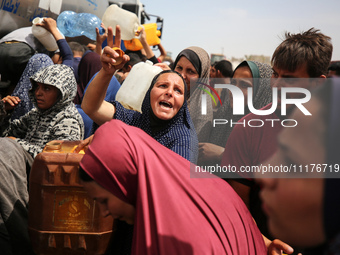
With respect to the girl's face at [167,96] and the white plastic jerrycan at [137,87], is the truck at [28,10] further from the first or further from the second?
the girl's face at [167,96]

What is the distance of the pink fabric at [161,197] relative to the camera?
1.27 m

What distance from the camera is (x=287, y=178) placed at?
765mm

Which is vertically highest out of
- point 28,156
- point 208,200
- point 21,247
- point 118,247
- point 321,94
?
point 321,94

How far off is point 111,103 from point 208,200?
1.04m

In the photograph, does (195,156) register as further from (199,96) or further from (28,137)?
(28,137)

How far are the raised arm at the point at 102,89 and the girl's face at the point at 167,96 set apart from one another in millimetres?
228

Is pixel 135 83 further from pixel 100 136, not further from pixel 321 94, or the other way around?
pixel 321 94

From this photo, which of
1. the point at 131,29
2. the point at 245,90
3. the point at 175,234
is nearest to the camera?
the point at 175,234

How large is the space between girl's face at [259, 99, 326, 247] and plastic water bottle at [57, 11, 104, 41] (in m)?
4.54

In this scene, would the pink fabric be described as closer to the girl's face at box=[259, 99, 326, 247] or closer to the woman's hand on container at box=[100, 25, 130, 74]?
the girl's face at box=[259, 99, 326, 247]

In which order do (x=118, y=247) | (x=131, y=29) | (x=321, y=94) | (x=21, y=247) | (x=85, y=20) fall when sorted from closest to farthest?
(x=321, y=94) → (x=118, y=247) → (x=21, y=247) → (x=131, y=29) → (x=85, y=20)

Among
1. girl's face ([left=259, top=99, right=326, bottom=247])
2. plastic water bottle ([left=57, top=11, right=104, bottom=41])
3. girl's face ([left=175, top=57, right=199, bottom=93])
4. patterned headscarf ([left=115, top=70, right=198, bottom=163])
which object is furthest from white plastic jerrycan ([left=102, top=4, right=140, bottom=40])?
girl's face ([left=259, top=99, right=326, bottom=247])

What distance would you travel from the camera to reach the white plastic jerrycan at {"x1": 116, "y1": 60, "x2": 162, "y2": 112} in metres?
2.68

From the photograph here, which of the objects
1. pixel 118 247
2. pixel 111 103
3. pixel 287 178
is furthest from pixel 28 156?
pixel 287 178
